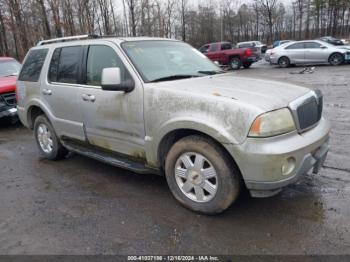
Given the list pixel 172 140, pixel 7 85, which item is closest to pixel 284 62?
pixel 7 85

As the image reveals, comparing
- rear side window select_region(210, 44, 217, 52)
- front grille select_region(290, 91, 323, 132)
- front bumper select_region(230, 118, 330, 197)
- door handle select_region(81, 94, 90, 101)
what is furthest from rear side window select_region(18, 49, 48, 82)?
rear side window select_region(210, 44, 217, 52)

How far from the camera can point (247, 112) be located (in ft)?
9.25

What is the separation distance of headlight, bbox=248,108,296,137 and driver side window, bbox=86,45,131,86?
1791 mm

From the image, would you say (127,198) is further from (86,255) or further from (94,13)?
(94,13)

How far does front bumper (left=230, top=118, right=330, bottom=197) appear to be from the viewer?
2791mm

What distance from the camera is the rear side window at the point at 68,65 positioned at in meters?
4.44

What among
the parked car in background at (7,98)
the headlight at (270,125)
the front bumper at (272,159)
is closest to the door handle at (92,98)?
the front bumper at (272,159)

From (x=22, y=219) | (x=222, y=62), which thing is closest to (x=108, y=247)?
(x=22, y=219)

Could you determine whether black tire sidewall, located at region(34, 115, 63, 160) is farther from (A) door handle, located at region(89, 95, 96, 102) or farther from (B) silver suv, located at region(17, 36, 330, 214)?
(A) door handle, located at region(89, 95, 96, 102)

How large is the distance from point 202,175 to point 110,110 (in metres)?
1.41

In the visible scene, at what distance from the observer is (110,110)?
153 inches

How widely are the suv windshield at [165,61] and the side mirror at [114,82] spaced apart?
0.19 metres

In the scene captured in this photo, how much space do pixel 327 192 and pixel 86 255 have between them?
2.69 metres

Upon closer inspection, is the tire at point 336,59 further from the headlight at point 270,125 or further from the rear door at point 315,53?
the headlight at point 270,125
